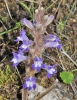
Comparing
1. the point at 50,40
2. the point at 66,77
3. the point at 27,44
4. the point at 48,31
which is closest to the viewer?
the point at 27,44

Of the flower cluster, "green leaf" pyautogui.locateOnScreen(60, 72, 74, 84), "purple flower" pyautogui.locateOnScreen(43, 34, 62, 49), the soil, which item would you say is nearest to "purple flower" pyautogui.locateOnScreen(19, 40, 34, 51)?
the flower cluster

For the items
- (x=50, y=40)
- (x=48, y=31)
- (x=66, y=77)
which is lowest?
(x=66, y=77)

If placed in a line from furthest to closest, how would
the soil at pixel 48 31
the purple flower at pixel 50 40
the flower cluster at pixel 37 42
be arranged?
the soil at pixel 48 31 → the purple flower at pixel 50 40 → the flower cluster at pixel 37 42

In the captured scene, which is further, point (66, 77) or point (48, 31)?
point (48, 31)

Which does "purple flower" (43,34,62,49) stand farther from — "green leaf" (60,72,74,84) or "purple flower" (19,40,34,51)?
"green leaf" (60,72,74,84)

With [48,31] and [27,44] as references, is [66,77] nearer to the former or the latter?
[48,31]

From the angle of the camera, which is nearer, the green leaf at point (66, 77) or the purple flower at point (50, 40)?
the purple flower at point (50, 40)

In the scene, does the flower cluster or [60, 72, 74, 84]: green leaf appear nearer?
the flower cluster

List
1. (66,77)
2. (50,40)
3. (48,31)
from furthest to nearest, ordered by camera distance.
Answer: (48,31) → (66,77) → (50,40)

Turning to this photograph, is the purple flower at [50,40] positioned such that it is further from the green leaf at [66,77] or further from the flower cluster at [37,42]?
the green leaf at [66,77]

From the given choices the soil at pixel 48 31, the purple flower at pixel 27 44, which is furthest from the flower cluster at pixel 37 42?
the soil at pixel 48 31

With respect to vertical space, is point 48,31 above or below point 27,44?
below

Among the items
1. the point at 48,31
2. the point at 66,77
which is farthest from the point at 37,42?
the point at 48,31

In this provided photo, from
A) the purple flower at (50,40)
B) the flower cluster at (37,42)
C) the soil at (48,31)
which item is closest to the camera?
the flower cluster at (37,42)
